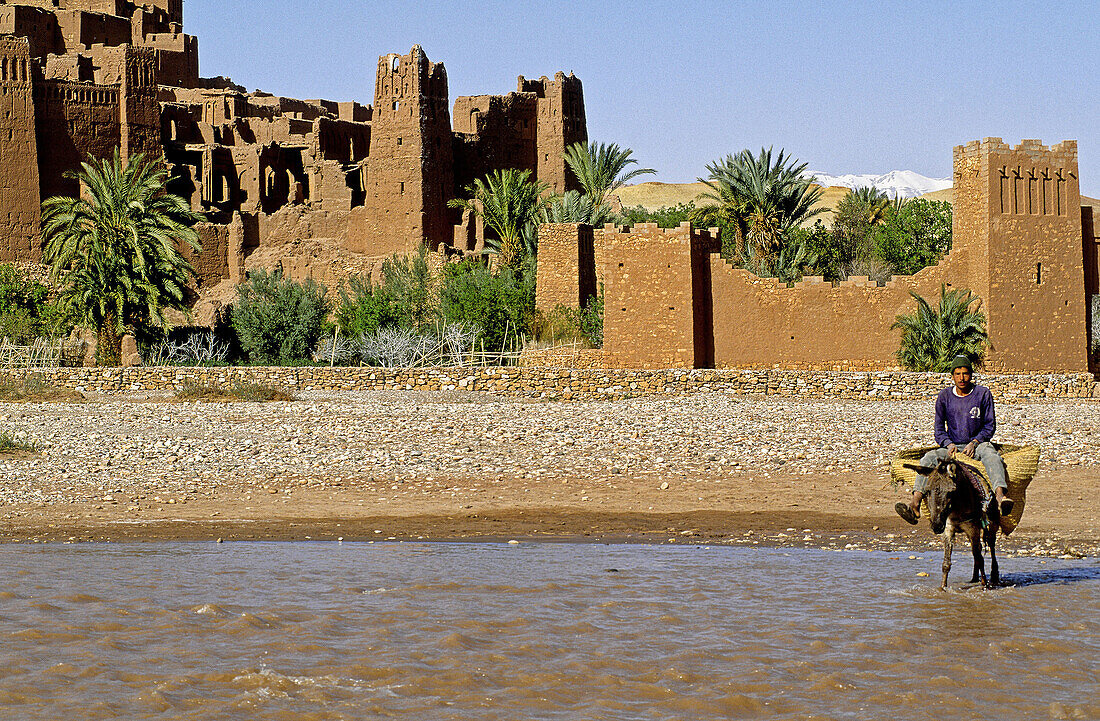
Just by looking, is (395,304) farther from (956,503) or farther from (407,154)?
(956,503)

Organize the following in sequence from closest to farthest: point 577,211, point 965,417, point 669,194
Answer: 1. point 965,417
2. point 577,211
3. point 669,194

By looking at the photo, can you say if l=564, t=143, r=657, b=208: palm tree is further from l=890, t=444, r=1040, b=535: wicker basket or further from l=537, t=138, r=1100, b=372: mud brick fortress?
l=890, t=444, r=1040, b=535: wicker basket

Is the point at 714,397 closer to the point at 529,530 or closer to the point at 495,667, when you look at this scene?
the point at 529,530

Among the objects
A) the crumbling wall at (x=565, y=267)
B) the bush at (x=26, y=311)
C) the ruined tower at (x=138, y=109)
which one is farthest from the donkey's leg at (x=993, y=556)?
the ruined tower at (x=138, y=109)

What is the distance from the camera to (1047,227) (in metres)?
25.1

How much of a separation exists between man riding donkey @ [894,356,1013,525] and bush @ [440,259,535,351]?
2365 cm

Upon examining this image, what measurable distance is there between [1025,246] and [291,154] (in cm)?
3463

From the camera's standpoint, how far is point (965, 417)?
8633 mm

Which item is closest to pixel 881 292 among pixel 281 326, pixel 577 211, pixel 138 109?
pixel 577 211

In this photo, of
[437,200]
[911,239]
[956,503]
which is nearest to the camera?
[956,503]

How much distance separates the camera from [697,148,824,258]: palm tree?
1235 inches

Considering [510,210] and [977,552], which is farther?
[510,210]

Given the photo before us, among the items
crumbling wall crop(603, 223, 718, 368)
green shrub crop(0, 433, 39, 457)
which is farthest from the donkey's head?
crumbling wall crop(603, 223, 718, 368)

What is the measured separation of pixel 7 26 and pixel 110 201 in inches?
1459
